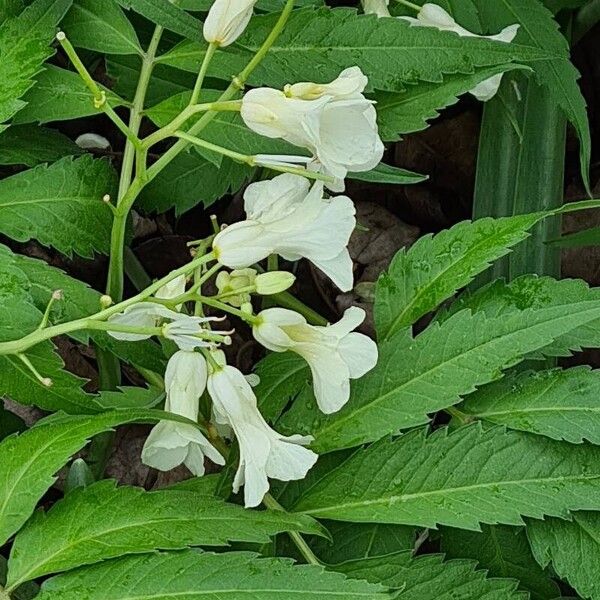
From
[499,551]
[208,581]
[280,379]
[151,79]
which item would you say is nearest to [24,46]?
[151,79]

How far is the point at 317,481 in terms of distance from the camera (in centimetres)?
90

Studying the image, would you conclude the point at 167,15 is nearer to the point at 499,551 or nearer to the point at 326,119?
the point at 326,119

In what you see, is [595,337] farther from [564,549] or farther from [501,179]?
[501,179]

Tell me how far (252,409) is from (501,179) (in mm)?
→ 490

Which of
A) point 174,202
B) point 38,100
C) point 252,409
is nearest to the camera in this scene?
point 252,409

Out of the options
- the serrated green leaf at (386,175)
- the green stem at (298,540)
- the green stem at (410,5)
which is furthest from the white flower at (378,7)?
the green stem at (298,540)

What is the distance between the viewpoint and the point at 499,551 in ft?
3.06

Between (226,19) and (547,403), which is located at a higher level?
(226,19)

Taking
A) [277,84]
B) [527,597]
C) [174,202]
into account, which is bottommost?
[527,597]

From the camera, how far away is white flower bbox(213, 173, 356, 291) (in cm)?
77

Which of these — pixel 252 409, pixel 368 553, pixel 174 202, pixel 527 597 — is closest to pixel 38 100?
pixel 174 202

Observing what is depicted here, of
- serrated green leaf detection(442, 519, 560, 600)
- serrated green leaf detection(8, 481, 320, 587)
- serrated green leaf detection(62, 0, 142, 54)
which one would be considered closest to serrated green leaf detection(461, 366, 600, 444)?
serrated green leaf detection(442, 519, 560, 600)

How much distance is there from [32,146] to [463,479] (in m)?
0.54

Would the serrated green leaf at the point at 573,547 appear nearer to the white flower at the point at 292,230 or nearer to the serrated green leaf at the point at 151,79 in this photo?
the white flower at the point at 292,230
